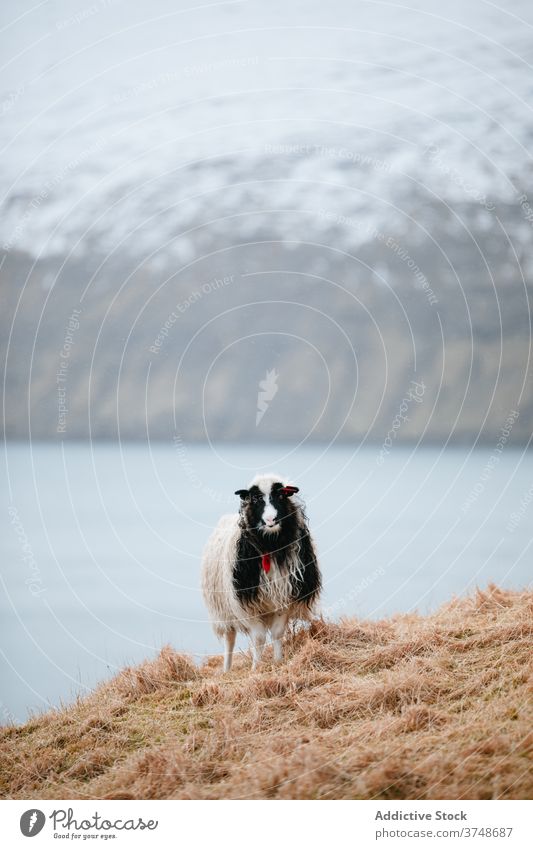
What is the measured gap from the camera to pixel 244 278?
20.7 ft

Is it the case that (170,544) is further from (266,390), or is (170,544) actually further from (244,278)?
(244,278)

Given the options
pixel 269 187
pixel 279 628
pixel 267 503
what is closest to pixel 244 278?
pixel 269 187

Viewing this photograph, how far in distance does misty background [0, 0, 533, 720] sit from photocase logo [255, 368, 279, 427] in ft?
0.08

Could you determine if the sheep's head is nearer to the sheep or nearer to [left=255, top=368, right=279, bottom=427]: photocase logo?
the sheep

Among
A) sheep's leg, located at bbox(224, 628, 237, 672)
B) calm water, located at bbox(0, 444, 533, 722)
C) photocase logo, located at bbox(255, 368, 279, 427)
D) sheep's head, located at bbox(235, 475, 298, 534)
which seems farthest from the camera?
photocase logo, located at bbox(255, 368, 279, 427)

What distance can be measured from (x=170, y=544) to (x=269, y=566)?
216 cm

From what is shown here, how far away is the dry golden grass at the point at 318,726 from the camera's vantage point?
12.2ft

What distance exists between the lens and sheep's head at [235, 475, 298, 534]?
489cm

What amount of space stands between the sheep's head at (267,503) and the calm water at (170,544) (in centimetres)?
81

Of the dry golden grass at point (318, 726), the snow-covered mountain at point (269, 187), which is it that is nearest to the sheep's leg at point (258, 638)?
the dry golden grass at point (318, 726)
